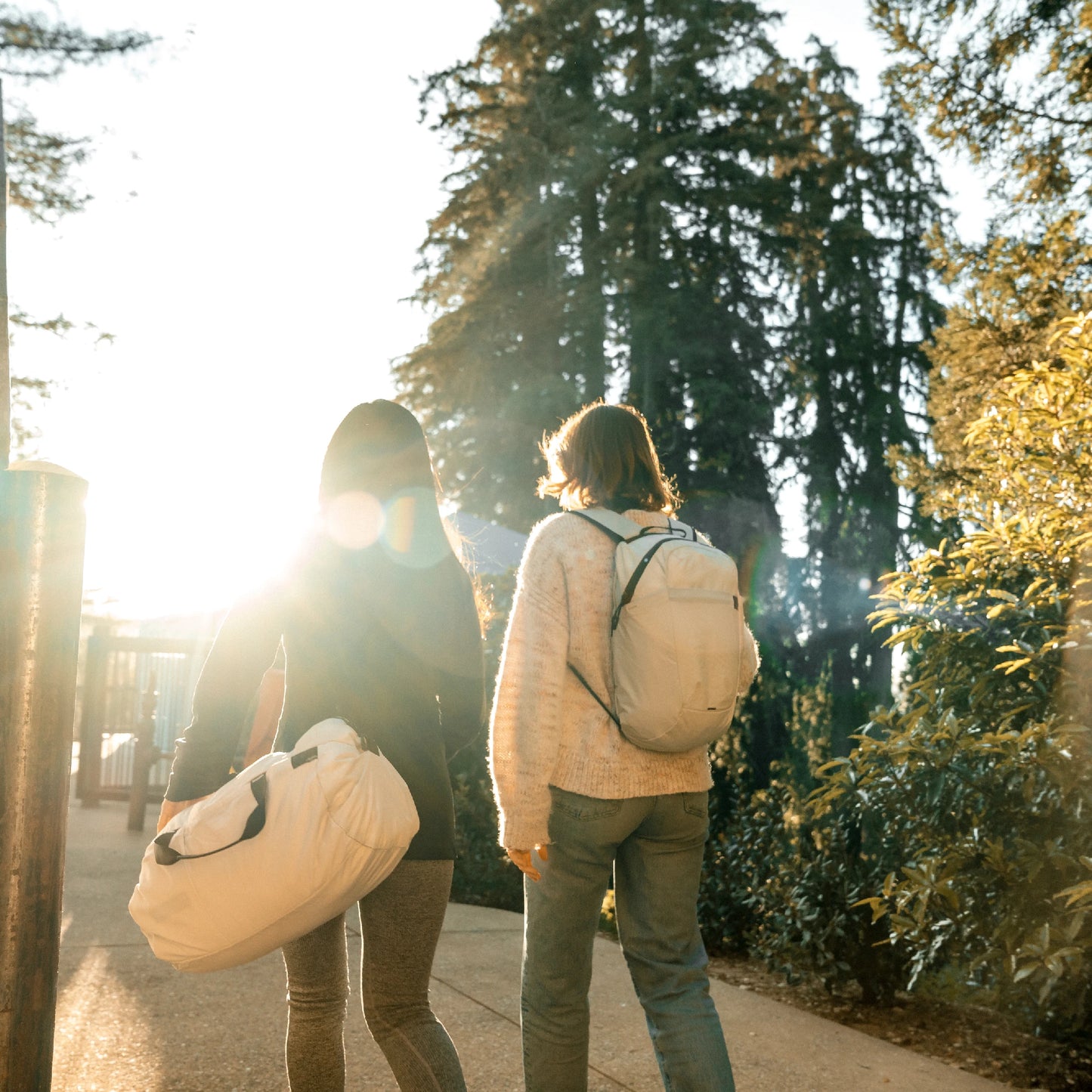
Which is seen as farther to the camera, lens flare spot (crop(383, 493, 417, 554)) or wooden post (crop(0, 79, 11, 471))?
lens flare spot (crop(383, 493, 417, 554))

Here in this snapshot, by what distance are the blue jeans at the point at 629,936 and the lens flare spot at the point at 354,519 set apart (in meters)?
0.71

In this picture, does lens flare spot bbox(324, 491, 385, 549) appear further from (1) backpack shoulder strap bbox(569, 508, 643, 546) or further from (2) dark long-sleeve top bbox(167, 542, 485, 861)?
(1) backpack shoulder strap bbox(569, 508, 643, 546)

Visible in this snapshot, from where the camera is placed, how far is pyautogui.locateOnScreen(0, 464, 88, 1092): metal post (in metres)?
2.00

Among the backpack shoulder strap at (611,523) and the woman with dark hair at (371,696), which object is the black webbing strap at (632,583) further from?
the woman with dark hair at (371,696)

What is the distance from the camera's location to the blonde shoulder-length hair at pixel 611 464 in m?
2.73

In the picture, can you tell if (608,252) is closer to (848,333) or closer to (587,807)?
(848,333)

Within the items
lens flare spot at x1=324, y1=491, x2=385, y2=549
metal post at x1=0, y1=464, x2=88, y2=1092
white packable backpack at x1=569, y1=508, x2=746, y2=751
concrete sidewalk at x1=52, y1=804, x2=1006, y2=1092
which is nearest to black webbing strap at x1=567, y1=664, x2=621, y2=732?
white packable backpack at x1=569, y1=508, x2=746, y2=751

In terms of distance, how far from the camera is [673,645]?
241 cm

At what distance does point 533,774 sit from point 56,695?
0.98m

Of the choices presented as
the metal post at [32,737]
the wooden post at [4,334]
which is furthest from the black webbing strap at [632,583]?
the wooden post at [4,334]

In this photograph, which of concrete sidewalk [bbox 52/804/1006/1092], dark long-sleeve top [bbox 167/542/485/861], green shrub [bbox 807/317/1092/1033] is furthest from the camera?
concrete sidewalk [bbox 52/804/1006/1092]

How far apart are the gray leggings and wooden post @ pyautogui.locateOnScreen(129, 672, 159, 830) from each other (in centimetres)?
728

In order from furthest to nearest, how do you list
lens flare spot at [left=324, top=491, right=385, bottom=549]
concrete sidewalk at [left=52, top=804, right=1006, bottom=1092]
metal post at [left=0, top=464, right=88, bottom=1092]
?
concrete sidewalk at [left=52, top=804, right=1006, bottom=1092] < lens flare spot at [left=324, top=491, right=385, bottom=549] < metal post at [left=0, top=464, right=88, bottom=1092]

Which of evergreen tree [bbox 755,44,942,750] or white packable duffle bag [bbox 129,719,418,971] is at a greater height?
evergreen tree [bbox 755,44,942,750]
